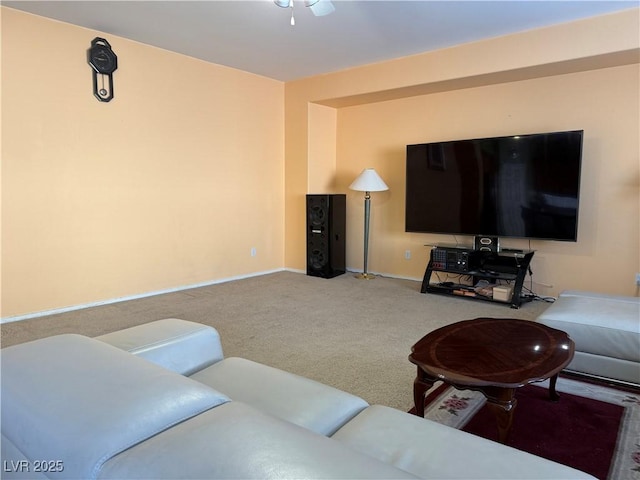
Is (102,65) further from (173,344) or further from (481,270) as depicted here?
(481,270)

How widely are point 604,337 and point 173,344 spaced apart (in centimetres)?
216

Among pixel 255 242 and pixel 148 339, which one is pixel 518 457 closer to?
pixel 148 339

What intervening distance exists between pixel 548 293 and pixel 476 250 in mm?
822

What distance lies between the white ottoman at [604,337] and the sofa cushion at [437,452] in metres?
1.53

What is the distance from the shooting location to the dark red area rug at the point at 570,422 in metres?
1.67

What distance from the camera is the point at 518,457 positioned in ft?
3.34

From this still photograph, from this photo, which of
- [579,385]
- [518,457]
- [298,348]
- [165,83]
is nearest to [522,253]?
[579,385]

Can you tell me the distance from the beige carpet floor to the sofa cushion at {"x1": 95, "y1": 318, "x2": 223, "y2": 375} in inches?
37.3

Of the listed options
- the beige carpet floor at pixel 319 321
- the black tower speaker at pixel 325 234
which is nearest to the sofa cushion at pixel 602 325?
the beige carpet floor at pixel 319 321

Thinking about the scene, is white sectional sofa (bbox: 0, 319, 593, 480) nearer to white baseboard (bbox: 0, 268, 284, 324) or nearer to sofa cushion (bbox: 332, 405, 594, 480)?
sofa cushion (bbox: 332, 405, 594, 480)

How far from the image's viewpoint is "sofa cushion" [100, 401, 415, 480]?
56 centimetres

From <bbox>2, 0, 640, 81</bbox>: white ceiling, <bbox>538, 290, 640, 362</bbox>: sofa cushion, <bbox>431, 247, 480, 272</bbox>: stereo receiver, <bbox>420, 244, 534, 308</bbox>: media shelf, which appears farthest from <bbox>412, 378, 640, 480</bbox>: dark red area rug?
<bbox>2, 0, 640, 81</bbox>: white ceiling

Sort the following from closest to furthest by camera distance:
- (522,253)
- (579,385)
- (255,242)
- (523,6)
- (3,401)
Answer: (3,401) < (579,385) < (523,6) < (522,253) < (255,242)

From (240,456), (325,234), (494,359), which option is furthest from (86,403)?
(325,234)
